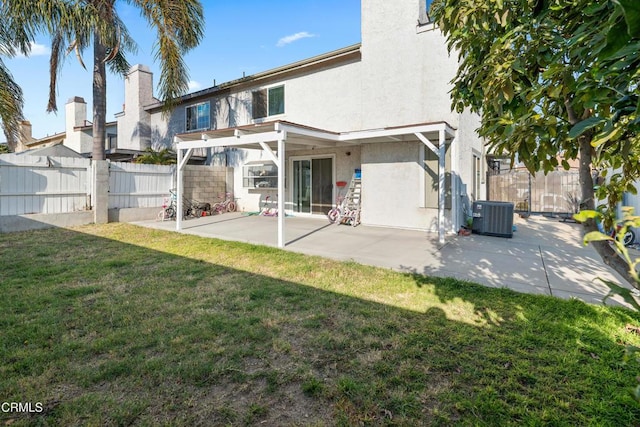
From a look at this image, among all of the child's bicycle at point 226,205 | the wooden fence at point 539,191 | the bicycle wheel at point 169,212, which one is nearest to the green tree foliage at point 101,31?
the bicycle wheel at point 169,212

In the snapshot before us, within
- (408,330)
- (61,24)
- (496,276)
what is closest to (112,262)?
(408,330)

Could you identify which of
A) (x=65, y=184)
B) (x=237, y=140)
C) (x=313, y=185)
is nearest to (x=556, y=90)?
(x=237, y=140)

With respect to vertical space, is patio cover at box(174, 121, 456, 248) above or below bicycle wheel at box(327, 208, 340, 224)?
above

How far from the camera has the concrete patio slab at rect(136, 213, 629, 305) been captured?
4.93 metres

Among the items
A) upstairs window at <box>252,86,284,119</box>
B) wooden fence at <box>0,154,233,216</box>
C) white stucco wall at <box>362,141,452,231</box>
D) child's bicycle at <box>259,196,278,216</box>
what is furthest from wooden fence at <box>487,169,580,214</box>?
wooden fence at <box>0,154,233,216</box>

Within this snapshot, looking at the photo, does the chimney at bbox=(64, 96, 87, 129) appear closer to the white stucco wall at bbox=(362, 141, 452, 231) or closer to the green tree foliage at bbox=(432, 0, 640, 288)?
the white stucco wall at bbox=(362, 141, 452, 231)

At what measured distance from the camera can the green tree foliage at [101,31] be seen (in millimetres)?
9406

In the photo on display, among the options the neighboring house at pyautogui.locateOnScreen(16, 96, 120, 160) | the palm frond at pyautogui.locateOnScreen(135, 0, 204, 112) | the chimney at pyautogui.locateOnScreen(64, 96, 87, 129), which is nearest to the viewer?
the palm frond at pyautogui.locateOnScreen(135, 0, 204, 112)

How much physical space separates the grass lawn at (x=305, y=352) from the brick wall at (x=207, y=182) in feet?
26.6

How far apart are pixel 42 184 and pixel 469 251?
1168cm

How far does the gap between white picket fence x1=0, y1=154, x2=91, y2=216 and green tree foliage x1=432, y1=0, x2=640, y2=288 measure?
11542 mm

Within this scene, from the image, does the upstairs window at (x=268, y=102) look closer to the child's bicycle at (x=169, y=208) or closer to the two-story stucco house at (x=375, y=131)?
the two-story stucco house at (x=375, y=131)

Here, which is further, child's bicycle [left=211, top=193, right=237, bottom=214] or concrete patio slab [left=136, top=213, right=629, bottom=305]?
child's bicycle [left=211, top=193, right=237, bottom=214]

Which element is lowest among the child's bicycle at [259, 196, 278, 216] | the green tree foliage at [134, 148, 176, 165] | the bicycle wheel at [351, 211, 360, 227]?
the bicycle wheel at [351, 211, 360, 227]
